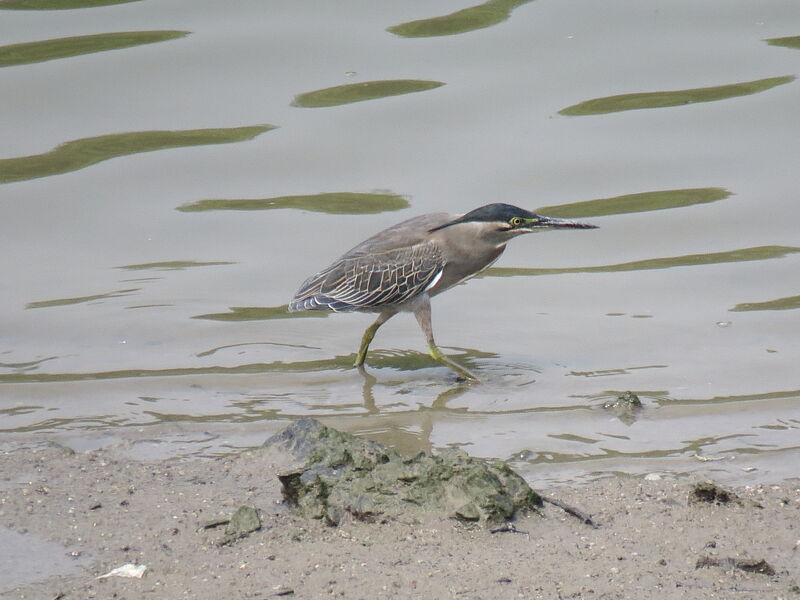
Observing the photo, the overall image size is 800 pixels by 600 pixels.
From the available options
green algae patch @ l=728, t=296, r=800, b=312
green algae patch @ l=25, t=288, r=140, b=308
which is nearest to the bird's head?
green algae patch @ l=728, t=296, r=800, b=312

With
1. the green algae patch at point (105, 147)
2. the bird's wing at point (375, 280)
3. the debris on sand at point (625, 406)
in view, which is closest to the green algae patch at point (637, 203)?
the bird's wing at point (375, 280)

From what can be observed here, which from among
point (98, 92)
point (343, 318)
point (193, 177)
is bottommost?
point (343, 318)

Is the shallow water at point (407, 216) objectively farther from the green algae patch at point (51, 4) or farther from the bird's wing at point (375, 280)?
the bird's wing at point (375, 280)

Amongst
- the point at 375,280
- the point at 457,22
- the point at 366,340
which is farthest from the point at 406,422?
the point at 457,22

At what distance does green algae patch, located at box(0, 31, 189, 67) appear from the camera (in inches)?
416

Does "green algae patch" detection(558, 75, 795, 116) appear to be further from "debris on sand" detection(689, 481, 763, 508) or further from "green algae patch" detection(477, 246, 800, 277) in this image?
"debris on sand" detection(689, 481, 763, 508)

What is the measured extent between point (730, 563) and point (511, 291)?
157 inches

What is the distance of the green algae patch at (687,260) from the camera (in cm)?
792

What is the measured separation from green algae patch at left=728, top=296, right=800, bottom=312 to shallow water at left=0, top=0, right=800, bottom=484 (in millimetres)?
30

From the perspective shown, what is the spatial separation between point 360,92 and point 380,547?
21.7 feet

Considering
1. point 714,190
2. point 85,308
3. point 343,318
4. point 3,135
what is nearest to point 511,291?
point 343,318

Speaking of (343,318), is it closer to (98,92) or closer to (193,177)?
(193,177)

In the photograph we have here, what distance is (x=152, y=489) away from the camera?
187 inches

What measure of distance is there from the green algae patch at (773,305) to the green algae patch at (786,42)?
394 centimetres
